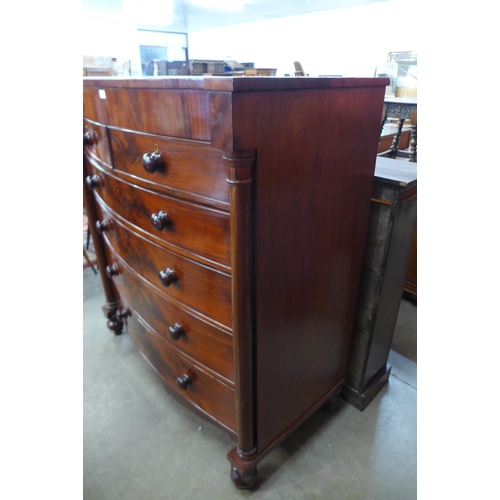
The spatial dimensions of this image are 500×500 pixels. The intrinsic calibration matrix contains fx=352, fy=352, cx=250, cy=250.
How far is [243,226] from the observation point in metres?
0.74

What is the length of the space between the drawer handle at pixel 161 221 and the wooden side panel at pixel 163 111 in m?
0.21

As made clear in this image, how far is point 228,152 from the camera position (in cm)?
66

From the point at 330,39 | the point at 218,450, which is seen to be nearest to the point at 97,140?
the point at 218,450

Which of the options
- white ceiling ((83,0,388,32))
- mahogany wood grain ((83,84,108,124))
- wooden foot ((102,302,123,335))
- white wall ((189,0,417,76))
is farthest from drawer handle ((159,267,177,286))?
white ceiling ((83,0,388,32))

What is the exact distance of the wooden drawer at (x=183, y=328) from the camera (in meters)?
0.96

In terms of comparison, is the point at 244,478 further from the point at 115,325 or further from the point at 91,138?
the point at 91,138

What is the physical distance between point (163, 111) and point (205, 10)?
8.31 metres

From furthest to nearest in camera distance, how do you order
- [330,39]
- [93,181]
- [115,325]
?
[330,39] → [115,325] → [93,181]

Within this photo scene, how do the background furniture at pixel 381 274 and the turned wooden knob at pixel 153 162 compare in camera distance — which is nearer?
the turned wooden knob at pixel 153 162

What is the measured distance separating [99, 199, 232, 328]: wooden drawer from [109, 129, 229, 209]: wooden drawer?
20 centimetres

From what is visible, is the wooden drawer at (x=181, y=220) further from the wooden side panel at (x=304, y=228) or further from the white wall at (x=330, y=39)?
the white wall at (x=330, y=39)

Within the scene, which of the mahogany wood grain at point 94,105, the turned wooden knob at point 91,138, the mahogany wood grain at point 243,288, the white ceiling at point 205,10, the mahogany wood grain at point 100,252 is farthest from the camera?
the white ceiling at point 205,10

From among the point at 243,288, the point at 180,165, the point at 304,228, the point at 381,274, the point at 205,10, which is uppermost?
the point at 205,10

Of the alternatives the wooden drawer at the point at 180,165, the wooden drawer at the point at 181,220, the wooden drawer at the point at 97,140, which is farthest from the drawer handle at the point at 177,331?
the wooden drawer at the point at 97,140
